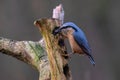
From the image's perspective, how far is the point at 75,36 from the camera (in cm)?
319

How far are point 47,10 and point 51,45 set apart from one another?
14.4 ft

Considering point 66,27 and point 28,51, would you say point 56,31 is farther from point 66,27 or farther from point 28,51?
point 28,51

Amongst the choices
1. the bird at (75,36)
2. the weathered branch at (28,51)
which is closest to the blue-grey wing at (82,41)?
the bird at (75,36)

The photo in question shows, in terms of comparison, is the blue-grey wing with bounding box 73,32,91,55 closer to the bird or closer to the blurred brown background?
the bird

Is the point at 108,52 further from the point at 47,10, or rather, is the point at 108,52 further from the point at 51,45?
the point at 51,45

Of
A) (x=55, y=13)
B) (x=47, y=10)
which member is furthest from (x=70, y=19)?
(x=55, y=13)

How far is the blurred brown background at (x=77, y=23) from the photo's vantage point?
24.2 feet

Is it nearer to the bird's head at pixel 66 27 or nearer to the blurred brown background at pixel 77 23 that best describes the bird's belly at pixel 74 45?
the bird's head at pixel 66 27

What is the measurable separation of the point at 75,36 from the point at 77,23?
4094 mm

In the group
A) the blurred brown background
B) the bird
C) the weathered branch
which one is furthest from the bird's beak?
the blurred brown background

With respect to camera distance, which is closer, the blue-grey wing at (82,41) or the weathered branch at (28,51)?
the blue-grey wing at (82,41)

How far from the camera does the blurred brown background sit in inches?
290

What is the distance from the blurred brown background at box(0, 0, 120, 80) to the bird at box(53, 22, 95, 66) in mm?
3867

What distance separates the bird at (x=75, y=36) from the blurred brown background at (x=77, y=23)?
3867 millimetres
